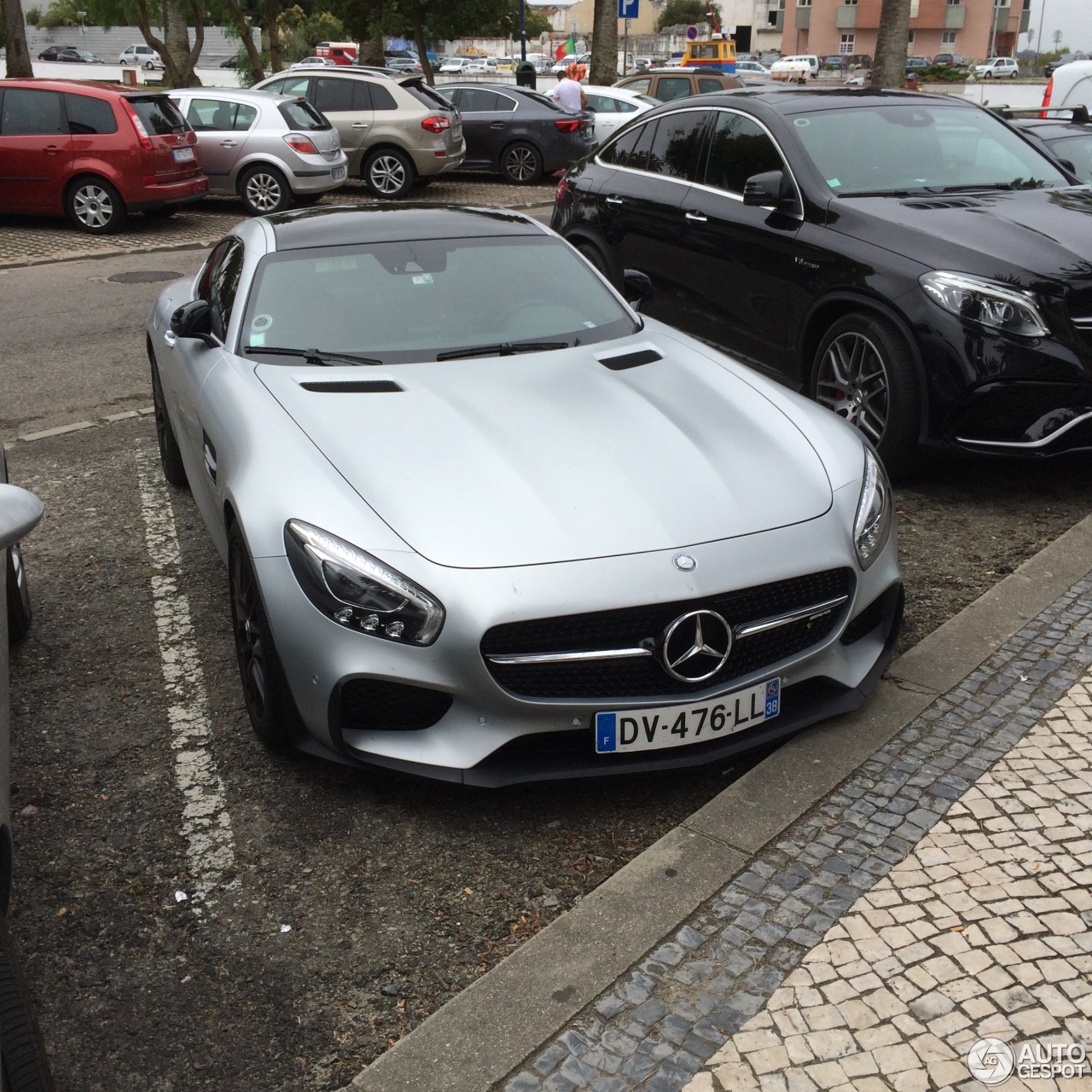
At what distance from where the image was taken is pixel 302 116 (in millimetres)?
16422

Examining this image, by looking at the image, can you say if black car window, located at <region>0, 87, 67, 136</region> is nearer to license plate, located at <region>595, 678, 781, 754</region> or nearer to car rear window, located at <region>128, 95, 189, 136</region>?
car rear window, located at <region>128, 95, 189, 136</region>

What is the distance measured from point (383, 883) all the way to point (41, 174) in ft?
44.1

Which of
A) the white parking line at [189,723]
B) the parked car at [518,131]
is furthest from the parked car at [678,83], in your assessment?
the white parking line at [189,723]

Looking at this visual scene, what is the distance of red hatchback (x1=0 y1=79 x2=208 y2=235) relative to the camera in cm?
1426

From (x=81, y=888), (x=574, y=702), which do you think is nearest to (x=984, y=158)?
(x=574, y=702)

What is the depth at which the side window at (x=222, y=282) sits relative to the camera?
4.89 m

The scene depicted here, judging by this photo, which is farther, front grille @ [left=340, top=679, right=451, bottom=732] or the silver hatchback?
the silver hatchback

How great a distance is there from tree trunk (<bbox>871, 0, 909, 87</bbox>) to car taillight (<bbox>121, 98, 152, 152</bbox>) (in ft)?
55.8

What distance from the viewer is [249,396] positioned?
4250 mm

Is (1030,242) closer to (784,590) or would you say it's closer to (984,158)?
(984,158)

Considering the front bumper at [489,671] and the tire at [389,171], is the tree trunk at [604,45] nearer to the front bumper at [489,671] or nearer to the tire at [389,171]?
the tire at [389,171]

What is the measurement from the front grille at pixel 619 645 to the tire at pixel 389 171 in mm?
15714

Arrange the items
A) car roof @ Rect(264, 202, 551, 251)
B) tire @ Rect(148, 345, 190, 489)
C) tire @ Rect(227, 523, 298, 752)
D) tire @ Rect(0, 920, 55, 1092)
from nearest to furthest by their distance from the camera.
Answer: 1. tire @ Rect(0, 920, 55, 1092)
2. tire @ Rect(227, 523, 298, 752)
3. car roof @ Rect(264, 202, 551, 251)
4. tire @ Rect(148, 345, 190, 489)

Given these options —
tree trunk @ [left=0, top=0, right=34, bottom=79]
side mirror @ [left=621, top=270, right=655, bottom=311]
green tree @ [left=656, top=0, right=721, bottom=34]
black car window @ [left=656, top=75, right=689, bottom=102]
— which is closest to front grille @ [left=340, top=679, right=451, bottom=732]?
side mirror @ [left=621, top=270, right=655, bottom=311]
